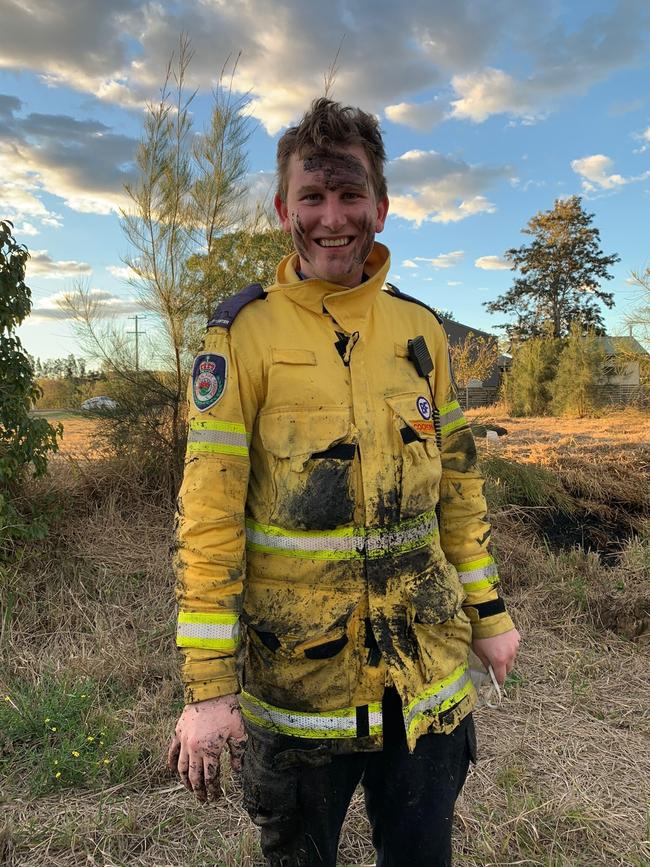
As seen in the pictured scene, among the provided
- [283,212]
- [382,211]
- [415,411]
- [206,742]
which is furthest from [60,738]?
[382,211]

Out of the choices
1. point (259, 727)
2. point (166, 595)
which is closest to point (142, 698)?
point (166, 595)

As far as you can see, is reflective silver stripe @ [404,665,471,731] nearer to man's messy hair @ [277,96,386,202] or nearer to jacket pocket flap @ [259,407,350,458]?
jacket pocket flap @ [259,407,350,458]

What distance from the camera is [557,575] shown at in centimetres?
517

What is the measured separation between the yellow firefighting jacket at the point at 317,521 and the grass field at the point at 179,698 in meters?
1.35

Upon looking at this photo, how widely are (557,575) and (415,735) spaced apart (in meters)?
4.22

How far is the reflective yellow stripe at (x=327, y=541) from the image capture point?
139cm

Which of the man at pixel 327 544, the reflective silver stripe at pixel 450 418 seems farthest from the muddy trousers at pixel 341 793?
the reflective silver stripe at pixel 450 418

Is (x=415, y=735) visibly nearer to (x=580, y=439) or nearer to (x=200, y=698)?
(x=200, y=698)

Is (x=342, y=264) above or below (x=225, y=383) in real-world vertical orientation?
above

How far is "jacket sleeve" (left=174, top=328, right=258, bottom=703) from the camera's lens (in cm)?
123

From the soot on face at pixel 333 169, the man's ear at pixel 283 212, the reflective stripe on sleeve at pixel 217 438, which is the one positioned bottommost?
the reflective stripe on sleeve at pixel 217 438

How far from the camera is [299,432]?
1.40 meters

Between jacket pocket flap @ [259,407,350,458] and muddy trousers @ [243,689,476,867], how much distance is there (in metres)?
0.65

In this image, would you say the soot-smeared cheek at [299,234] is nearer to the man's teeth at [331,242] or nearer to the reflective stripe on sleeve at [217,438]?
the man's teeth at [331,242]
